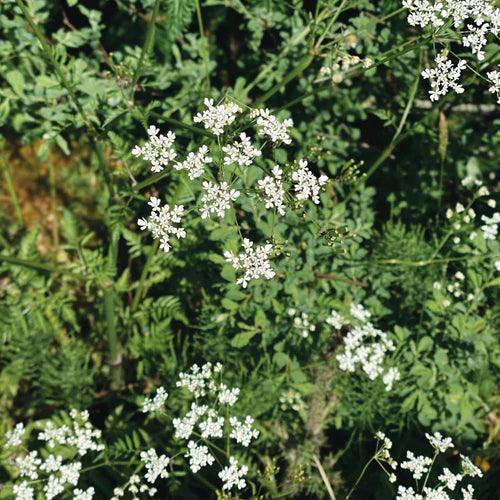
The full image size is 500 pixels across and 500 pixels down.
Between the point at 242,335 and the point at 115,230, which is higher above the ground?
the point at 115,230

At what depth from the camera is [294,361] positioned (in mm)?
2826

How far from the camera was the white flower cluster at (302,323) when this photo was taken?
8.97 ft

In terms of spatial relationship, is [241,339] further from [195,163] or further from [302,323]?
[195,163]

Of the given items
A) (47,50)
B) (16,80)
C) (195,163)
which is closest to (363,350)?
(195,163)

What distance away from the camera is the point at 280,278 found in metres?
2.83

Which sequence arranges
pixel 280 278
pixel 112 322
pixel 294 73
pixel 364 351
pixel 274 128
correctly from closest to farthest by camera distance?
pixel 274 128 → pixel 294 73 → pixel 364 351 → pixel 280 278 → pixel 112 322

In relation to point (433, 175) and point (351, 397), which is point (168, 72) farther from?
point (351, 397)

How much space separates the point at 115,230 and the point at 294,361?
110 cm

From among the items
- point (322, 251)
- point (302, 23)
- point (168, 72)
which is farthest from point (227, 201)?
point (302, 23)

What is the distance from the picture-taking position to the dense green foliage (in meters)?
2.74

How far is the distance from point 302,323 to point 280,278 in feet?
0.85

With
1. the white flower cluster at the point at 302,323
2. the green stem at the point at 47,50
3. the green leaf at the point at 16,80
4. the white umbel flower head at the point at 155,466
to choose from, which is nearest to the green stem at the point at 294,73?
the green stem at the point at 47,50

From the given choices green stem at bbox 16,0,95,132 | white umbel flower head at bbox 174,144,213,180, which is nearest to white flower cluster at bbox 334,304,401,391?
white umbel flower head at bbox 174,144,213,180

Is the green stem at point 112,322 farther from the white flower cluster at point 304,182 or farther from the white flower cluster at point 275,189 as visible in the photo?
the white flower cluster at point 304,182
